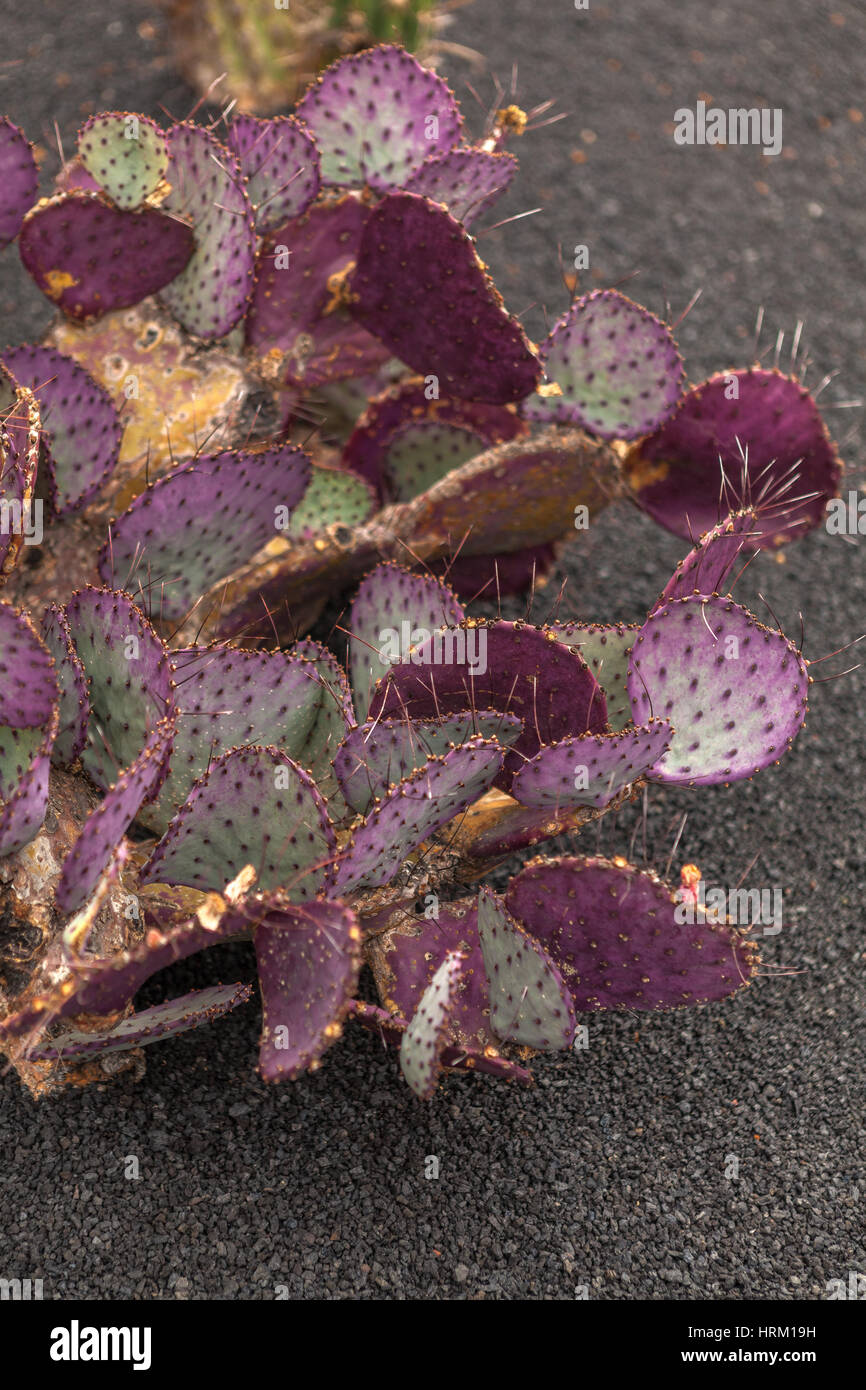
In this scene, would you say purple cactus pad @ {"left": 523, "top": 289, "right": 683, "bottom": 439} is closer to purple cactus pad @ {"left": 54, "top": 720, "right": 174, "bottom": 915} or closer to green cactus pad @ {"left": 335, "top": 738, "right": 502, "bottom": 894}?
green cactus pad @ {"left": 335, "top": 738, "right": 502, "bottom": 894}

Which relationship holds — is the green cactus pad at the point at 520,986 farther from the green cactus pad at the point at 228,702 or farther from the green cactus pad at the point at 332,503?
the green cactus pad at the point at 332,503

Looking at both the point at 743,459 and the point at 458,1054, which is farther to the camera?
the point at 743,459

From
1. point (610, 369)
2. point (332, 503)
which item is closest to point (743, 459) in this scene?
point (610, 369)

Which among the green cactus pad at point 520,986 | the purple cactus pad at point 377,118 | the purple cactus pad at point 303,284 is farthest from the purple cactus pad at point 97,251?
the green cactus pad at point 520,986

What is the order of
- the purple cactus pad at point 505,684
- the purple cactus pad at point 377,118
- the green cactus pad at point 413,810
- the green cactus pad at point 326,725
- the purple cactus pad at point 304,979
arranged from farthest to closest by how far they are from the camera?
the purple cactus pad at point 377,118, the green cactus pad at point 326,725, the purple cactus pad at point 505,684, the green cactus pad at point 413,810, the purple cactus pad at point 304,979

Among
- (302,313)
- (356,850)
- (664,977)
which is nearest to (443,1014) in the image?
(356,850)

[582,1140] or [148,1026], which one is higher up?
[148,1026]


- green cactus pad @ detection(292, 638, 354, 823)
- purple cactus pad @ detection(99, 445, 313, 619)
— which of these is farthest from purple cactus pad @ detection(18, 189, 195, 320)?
green cactus pad @ detection(292, 638, 354, 823)

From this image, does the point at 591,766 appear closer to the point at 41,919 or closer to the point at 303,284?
the point at 41,919

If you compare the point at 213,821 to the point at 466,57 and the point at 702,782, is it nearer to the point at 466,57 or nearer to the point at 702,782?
the point at 702,782
